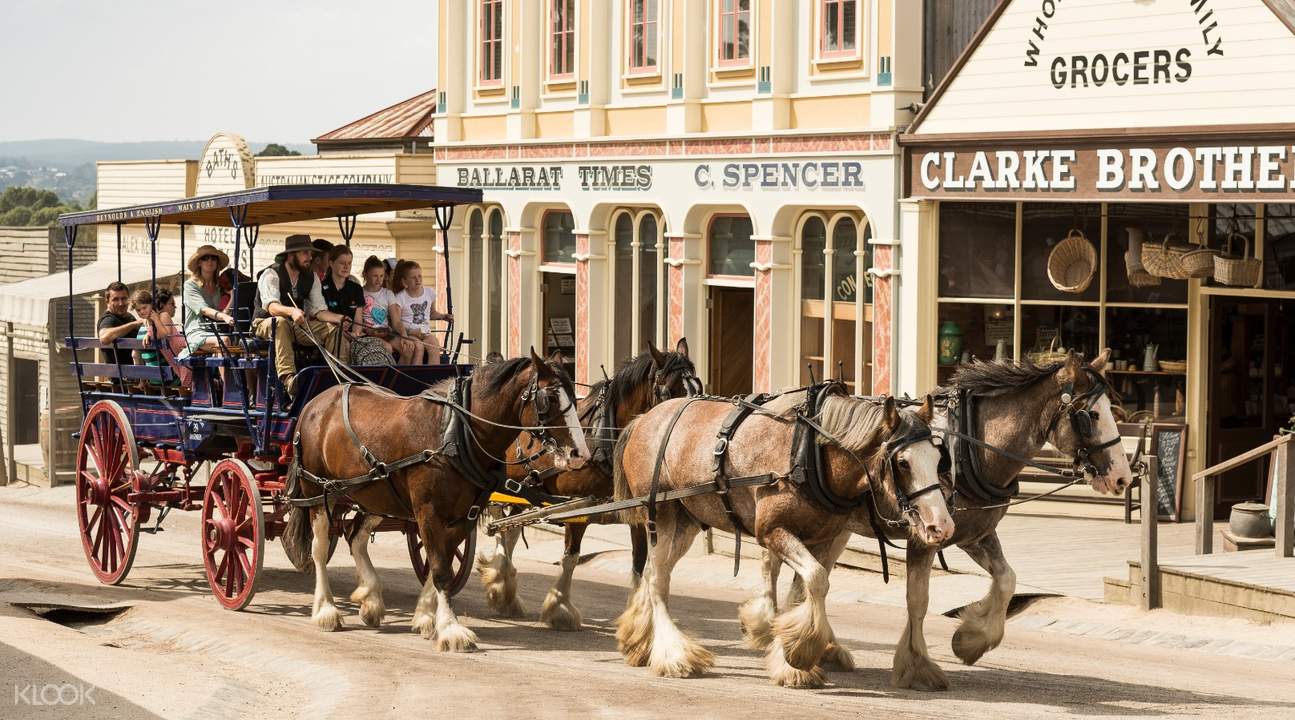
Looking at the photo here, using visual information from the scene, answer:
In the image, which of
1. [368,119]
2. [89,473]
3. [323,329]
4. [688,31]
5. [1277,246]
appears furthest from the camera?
[368,119]

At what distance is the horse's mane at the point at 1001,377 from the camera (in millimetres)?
10352

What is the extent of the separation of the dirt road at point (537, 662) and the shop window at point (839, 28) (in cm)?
680

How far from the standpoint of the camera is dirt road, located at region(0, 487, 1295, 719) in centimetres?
947

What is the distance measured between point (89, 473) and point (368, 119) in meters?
16.7

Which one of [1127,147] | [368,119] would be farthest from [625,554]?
[368,119]

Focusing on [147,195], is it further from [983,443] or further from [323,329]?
[983,443]

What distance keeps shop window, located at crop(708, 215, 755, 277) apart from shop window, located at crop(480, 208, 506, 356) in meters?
4.39

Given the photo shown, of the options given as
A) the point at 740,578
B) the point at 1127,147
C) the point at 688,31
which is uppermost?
the point at 688,31

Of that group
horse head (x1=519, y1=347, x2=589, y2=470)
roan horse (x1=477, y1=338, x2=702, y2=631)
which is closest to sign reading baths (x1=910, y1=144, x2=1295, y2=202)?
roan horse (x1=477, y1=338, x2=702, y2=631)

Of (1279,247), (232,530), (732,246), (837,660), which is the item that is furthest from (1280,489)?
(732,246)

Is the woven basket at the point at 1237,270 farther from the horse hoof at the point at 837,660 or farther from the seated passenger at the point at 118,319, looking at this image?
the seated passenger at the point at 118,319

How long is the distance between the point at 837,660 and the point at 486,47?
1625 centimetres

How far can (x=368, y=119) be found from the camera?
30859 millimetres
